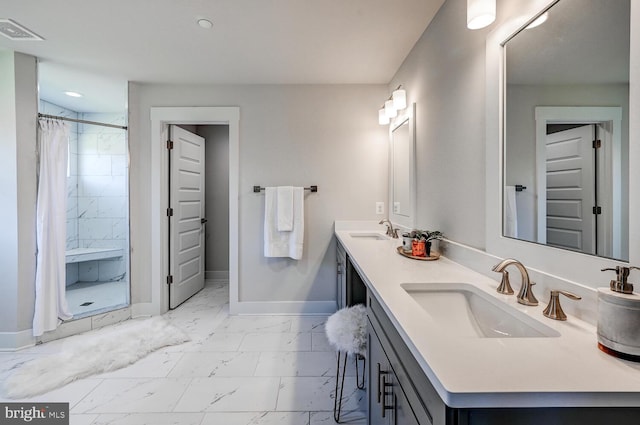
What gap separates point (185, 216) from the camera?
124 inches

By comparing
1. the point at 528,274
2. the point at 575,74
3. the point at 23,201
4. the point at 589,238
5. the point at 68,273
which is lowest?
the point at 68,273

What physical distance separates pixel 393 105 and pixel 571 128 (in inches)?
64.8

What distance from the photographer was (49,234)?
2.31m

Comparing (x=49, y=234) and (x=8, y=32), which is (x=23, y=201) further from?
(x=8, y=32)

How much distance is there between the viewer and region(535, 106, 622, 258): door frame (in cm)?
71

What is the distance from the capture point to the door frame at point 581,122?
709mm

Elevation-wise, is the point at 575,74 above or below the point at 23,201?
above

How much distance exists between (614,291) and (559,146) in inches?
18.5

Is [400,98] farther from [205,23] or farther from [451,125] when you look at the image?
[205,23]

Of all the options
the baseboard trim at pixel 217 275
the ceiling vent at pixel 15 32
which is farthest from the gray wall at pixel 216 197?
the ceiling vent at pixel 15 32

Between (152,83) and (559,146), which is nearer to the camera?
(559,146)

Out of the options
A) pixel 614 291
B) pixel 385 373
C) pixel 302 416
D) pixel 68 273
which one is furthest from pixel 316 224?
pixel 68 273

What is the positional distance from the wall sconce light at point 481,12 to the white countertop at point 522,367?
3.62 ft

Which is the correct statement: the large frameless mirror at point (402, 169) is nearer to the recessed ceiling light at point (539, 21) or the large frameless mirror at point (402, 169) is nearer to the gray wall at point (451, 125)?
the gray wall at point (451, 125)
